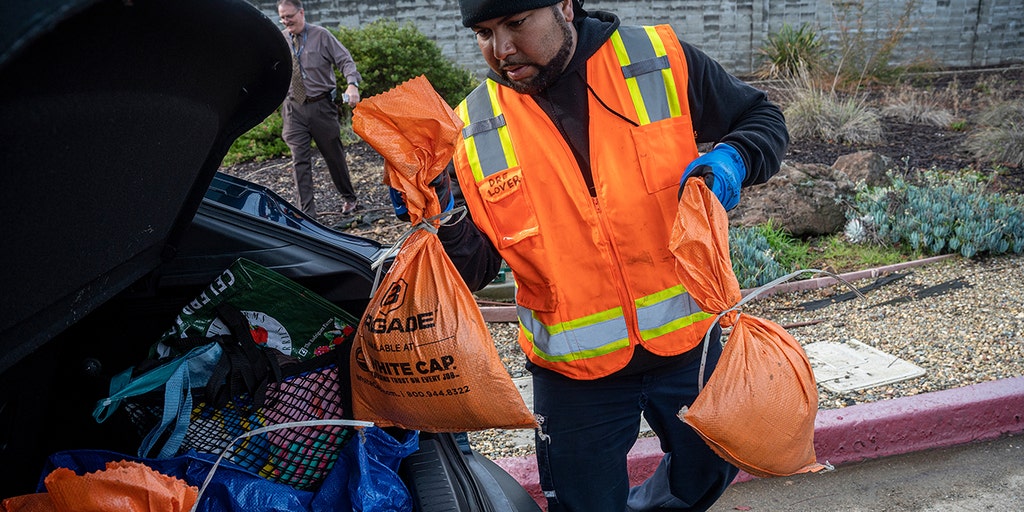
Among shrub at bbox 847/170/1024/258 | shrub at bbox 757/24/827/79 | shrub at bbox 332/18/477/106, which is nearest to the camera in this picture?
shrub at bbox 847/170/1024/258

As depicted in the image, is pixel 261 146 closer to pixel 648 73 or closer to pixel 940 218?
pixel 940 218

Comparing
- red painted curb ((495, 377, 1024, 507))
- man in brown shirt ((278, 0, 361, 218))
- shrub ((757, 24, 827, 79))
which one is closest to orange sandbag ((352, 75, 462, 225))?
red painted curb ((495, 377, 1024, 507))

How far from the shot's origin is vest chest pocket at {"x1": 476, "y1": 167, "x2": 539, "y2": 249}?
228cm

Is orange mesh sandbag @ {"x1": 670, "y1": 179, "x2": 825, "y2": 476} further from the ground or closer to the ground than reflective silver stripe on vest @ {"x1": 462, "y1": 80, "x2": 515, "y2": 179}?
closer to the ground

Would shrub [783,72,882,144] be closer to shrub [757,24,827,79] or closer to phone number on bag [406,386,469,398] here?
shrub [757,24,827,79]

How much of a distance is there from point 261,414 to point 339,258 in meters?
0.41

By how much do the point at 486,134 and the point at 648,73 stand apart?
486 millimetres

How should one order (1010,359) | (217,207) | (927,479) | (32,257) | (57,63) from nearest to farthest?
(57,63) → (32,257) → (217,207) → (927,479) → (1010,359)

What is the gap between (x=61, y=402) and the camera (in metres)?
1.86

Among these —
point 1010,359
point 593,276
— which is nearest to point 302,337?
point 593,276

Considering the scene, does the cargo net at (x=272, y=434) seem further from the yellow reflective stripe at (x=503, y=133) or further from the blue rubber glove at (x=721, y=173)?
the blue rubber glove at (x=721, y=173)

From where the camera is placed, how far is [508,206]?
229cm

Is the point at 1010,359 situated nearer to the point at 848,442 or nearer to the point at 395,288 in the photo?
the point at 848,442

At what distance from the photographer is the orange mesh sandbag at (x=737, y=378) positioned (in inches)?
78.7
